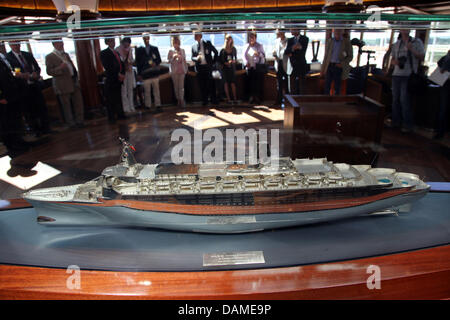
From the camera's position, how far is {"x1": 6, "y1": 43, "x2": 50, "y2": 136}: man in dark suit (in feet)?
5.02

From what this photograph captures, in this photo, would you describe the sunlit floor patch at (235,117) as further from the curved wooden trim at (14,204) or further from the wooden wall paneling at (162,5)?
the wooden wall paneling at (162,5)

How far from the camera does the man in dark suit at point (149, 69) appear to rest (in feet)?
5.49

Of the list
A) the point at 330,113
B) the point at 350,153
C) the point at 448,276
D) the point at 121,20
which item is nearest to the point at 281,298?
the point at 448,276

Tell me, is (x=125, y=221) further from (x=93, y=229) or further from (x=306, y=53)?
(x=306, y=53)

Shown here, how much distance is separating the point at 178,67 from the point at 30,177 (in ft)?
4.15

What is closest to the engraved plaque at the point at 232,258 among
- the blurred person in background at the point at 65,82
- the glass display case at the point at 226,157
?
the glass display case at the point at 226,157

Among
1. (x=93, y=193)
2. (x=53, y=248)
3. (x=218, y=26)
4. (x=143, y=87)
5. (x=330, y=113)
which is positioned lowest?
(x=53, y=248)

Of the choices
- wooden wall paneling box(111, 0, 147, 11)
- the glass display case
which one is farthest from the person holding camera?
wooden wall paneling box(111, 0, 147, 11)

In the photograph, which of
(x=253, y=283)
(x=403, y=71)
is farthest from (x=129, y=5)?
(x=253, y=283)

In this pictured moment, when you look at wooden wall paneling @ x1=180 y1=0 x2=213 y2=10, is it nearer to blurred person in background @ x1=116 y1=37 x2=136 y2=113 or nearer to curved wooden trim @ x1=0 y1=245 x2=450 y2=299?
blurred person in background @ x1=116 y1=37 x2=136 y2=113

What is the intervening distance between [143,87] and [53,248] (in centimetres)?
103

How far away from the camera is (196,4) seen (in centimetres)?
552
